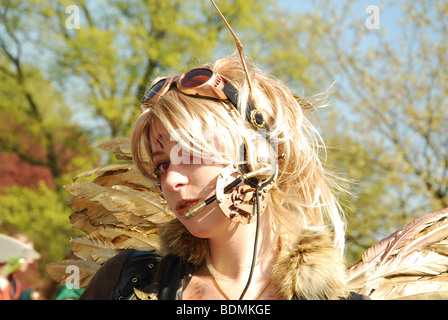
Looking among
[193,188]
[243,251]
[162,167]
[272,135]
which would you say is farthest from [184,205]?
[272,135]

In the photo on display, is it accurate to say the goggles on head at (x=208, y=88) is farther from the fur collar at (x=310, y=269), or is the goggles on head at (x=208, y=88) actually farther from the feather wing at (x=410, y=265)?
the feather wing at (x=410, y=265)

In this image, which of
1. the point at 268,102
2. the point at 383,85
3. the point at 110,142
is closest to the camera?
the point at 268,102

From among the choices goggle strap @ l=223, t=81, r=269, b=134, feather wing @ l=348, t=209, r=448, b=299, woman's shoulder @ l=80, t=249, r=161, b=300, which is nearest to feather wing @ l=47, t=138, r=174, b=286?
woman's shoulder @ l=80, t=249, r=161, b=300

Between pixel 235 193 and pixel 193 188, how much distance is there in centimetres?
15

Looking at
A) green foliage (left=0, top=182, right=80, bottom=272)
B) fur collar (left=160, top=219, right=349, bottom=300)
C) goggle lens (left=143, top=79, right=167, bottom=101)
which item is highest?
goggle lens (left=143, top=79, right=167, bottom=101)

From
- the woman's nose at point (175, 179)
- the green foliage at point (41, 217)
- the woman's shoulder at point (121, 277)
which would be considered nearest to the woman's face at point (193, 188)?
the woman's nose at point (175, 179)

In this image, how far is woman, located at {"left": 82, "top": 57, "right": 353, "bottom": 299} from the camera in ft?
5.46

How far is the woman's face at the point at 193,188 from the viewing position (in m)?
1.67

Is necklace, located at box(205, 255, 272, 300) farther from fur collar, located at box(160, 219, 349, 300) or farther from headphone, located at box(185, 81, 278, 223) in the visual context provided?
headphone, located at box(185, 81, 278, 223)

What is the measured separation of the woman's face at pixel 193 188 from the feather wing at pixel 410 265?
0.60m
